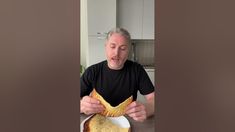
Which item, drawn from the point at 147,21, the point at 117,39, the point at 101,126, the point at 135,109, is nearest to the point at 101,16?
the point at 147,21

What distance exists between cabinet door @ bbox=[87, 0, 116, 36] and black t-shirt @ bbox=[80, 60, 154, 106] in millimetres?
1171

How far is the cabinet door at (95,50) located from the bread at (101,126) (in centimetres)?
158

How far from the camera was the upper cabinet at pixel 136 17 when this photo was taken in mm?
2346

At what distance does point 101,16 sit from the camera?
2.27 m

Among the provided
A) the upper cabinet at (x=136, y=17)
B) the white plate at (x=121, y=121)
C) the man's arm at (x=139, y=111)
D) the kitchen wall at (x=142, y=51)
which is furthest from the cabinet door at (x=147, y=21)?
the white plate at (x=121, y=121)

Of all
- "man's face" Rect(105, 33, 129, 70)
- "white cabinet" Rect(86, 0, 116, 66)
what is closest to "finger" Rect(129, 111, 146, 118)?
"man's face" Rect(105, 33, 129, 70)

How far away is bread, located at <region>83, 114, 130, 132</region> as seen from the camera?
2.25 feet

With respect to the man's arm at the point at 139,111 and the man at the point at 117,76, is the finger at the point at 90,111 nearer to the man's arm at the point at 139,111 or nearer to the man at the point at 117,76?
the man's arm at the point at 139,111

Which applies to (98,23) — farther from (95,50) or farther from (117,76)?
(117,76)

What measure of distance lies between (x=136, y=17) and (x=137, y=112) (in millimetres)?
1643

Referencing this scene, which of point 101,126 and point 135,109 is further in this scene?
point 135,109
